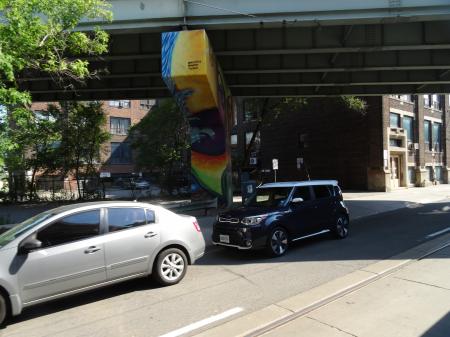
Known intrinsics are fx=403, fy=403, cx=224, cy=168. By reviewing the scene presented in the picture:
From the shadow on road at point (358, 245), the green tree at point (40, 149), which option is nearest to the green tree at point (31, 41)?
the shadow on road at point (358, 245)

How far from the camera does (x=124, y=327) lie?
501 cm

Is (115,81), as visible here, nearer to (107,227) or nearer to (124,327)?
(107,227)

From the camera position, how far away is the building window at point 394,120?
3300 centimetres

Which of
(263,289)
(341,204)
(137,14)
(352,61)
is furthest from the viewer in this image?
(352,61)

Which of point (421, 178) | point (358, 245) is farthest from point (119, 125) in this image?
point (358, 245)

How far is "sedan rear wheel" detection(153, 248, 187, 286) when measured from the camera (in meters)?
6.63

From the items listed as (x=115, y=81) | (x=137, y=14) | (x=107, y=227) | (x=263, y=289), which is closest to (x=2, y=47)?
(x=107, y=227)

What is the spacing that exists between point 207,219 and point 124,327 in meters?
10.0

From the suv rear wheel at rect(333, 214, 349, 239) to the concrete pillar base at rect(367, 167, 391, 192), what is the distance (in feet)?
67.8

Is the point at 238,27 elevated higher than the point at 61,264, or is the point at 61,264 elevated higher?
the point at 238,27

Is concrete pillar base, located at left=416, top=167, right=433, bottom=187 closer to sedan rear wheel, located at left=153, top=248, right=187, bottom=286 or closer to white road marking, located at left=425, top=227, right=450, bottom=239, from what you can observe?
white road marking, located at left=425, top=227, right=450, bottom=239

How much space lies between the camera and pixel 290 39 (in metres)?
16.7

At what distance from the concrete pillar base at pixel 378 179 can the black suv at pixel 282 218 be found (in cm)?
2089

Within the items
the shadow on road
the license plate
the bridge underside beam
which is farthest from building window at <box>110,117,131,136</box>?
the license plate
